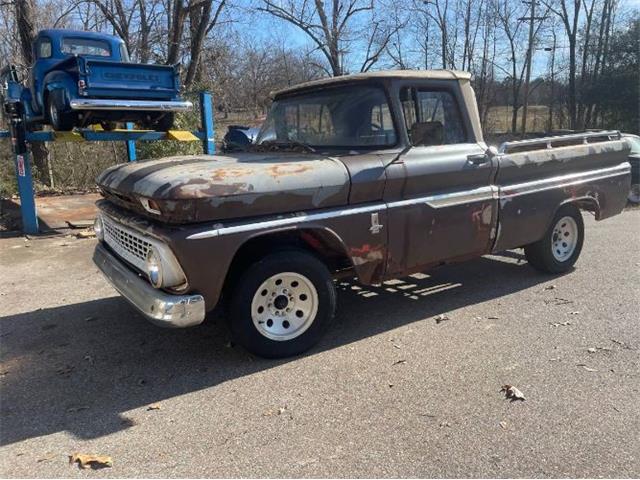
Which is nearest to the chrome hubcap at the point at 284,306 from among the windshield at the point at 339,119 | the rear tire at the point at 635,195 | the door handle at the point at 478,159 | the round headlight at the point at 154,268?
the round headlight at the point at 154,268

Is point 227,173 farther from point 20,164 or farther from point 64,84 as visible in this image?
point 20,164

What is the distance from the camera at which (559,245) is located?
240 inches

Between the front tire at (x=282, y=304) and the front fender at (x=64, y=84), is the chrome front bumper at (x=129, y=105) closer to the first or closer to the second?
the front fender at (x=64, y=84)

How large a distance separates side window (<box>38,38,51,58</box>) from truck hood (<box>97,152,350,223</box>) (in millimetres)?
6398

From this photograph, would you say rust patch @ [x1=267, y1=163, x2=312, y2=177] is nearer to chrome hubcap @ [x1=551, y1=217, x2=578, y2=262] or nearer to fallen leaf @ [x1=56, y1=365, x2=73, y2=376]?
fallen leaf @ [x1=56, y1=365, x2=73, y2=376]

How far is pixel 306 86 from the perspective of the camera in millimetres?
5062

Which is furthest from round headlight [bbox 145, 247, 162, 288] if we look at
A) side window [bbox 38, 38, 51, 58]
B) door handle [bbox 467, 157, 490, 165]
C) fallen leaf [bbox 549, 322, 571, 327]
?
side window [bbox 38, 38, 51, 58]

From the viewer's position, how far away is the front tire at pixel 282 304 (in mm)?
3842

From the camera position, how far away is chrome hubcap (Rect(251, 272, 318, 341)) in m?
3.95

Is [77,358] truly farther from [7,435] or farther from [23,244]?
[23,244]

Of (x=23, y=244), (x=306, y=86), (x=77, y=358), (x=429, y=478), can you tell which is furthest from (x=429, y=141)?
(x=23, y=244)

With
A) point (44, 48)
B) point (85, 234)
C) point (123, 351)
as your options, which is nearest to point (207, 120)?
point (44, 48)

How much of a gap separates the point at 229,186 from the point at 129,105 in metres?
5.90

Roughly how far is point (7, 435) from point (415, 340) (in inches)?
112
